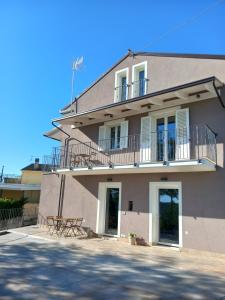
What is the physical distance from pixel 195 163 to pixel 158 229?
152 inches

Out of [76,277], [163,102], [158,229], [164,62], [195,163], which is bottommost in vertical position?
[76,277]

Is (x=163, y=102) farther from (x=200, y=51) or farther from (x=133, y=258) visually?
(x=133, y=258)

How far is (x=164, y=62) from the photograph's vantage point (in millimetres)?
13195

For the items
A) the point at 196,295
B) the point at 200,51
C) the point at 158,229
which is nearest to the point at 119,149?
the point at 158,229

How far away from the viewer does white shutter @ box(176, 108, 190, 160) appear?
11.4m

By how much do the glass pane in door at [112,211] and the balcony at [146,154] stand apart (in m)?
1.34

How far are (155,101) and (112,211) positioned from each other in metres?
5.88

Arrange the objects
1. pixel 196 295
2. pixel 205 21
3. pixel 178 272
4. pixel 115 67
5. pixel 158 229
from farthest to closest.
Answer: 1. pixel 115 67
2. pixel 158 229
3. pixel 205 21
4. pixel 178 272
5. pixel 196 295

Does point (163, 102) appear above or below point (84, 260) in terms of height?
above

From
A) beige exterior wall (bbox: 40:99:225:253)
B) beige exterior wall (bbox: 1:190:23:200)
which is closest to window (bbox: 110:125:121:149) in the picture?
beige exterior wall (bbox: 40:99:225:253)

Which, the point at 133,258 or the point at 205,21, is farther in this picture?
the point at 205,21

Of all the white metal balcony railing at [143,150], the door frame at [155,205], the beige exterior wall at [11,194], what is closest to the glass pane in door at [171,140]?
the white metal balcony railing at [143,150]

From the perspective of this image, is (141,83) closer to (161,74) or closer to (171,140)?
(161,74)

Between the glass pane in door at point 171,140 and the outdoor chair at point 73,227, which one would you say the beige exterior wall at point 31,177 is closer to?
the outdoor chair at point 73,227
